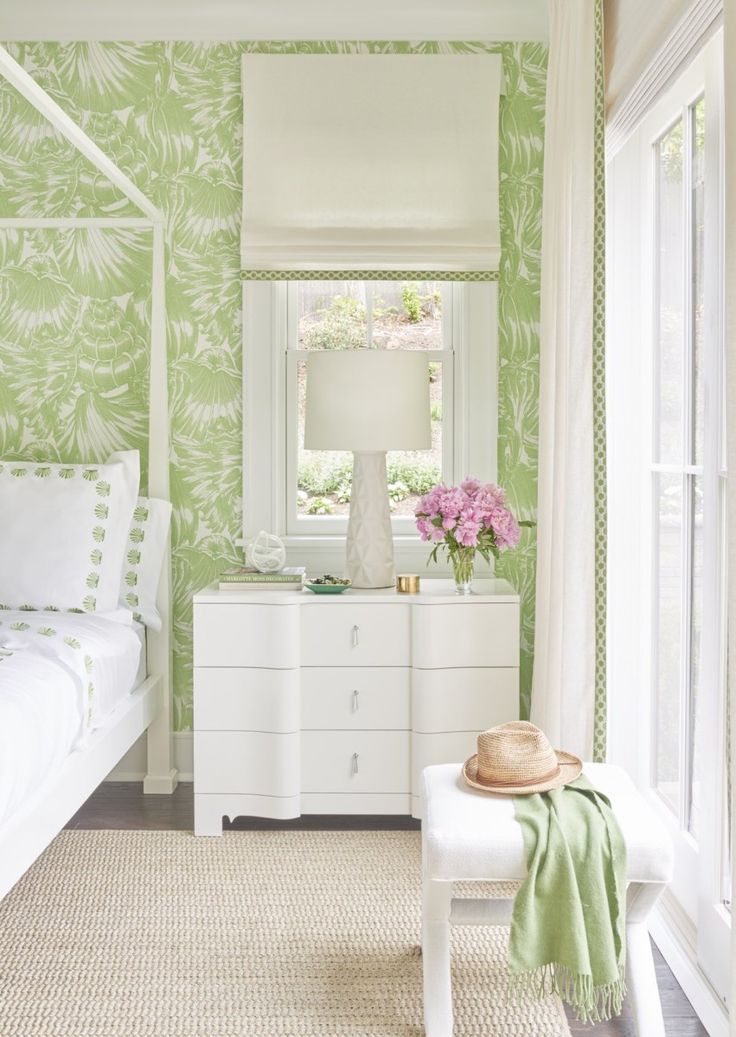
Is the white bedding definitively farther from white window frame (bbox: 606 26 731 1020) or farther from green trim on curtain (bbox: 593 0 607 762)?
white window frame (bbox: 606 26 731 1020)

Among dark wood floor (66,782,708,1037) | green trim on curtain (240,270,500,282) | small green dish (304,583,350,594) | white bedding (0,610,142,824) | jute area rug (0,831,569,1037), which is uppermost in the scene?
green trim on curtain (240,270,500,282)

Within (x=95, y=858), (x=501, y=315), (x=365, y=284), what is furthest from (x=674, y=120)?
(x=95, y=858)

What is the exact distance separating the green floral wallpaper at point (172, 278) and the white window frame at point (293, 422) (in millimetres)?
62

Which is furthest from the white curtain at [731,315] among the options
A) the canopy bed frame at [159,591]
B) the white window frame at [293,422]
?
the white window frame at [293,422]

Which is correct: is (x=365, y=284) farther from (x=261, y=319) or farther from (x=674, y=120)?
(x=674, y=120)

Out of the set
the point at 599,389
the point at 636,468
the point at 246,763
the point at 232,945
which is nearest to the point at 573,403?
the point at 599,389

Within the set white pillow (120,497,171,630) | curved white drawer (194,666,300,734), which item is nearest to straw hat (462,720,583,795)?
curved white drawer (194,666,300,734)

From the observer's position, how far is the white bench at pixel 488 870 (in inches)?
70.2

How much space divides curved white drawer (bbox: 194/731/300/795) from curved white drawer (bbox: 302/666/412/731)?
0.36ft

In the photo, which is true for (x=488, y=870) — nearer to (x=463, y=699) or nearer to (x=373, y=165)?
(x=463, y=699)

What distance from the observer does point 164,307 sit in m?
3.37

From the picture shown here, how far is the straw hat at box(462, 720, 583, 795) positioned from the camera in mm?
1959

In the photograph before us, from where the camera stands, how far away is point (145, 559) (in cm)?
333

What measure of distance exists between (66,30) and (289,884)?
2.91 metres
